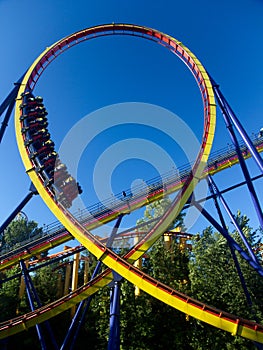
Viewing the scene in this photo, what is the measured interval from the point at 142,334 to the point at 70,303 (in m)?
4.03

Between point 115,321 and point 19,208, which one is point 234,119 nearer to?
point 115,321

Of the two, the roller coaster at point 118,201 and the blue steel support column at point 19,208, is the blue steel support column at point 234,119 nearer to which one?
the roller coaster at point 118,201

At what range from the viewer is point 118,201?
11.2 meters

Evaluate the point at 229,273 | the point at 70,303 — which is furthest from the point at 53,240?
the point at 229,273

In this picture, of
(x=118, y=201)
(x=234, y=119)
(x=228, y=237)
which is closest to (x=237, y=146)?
(x=234, y=119)

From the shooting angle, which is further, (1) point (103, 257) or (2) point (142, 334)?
(2) point (142, 334)

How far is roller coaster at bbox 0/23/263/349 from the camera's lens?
5.90 meters

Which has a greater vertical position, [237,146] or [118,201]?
[237,146]

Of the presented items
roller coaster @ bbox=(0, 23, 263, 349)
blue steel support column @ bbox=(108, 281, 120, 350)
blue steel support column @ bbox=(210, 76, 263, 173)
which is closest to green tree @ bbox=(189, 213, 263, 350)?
roller coaster @ bbox=(0, 23, 263, 349)

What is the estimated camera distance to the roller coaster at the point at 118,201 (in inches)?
232

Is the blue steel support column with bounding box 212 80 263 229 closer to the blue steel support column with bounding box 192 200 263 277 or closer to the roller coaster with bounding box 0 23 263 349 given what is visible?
the roller coaster with bounding box 0 23 263 349

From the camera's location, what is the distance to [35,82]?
1091cm

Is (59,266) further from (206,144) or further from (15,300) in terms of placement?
(206,144)

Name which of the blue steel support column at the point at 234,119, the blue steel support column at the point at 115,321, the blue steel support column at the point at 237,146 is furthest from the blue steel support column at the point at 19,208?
the blue steel support column at the point at 234,119
